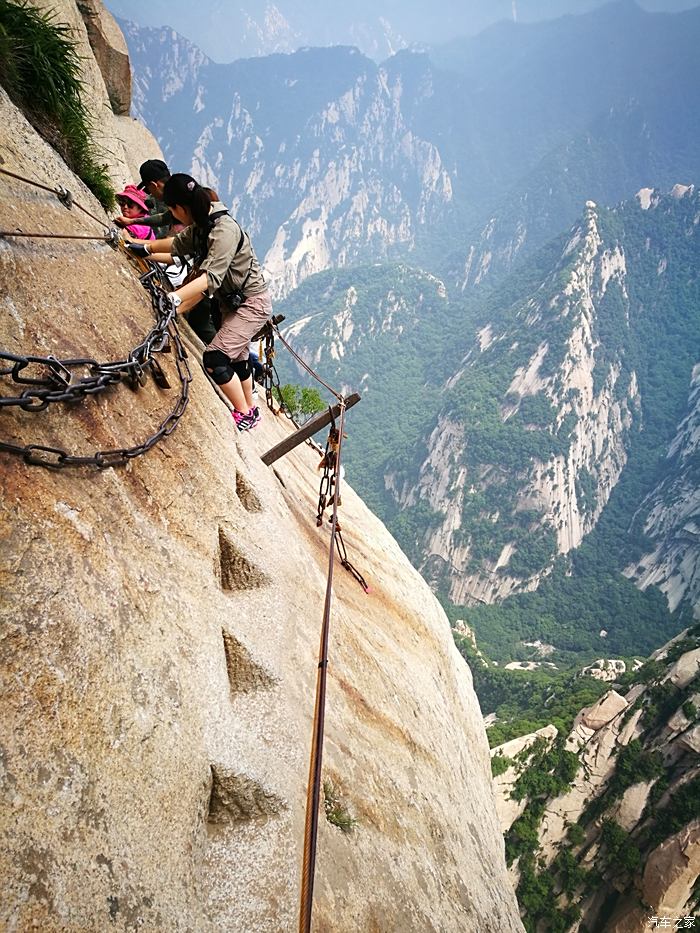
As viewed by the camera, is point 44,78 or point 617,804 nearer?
point 44,78

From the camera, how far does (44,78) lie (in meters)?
6.17

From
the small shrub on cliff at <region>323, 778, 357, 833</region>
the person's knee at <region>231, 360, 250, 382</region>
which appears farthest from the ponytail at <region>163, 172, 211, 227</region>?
the small shrub on cliff at <region>323, 778, 357, 833</region>

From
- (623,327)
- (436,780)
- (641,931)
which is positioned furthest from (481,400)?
(436,780)

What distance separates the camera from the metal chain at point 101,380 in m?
3.25

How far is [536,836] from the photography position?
4491 cm

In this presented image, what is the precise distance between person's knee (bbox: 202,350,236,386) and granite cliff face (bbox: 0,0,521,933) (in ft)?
0.78

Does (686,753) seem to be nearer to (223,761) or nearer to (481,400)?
(223,761)

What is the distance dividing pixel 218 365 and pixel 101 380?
9.20 feet

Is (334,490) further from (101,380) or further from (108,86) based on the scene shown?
(108,86)

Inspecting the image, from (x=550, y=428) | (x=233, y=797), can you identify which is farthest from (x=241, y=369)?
(x=550, y=428)

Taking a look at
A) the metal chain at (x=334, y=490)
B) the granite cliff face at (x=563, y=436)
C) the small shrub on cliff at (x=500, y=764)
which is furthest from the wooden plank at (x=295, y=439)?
the granite cliff face at (x=563, y=436)

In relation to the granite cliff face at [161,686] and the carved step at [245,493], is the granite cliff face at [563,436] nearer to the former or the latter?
the granite cliff face at [161,686]

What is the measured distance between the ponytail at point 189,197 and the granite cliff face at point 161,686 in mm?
937

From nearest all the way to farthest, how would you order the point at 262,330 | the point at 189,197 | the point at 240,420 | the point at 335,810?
the point at 335,810 < the point at 189,197 < the point at 240,420 < the point at 262,330
